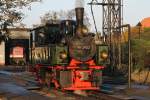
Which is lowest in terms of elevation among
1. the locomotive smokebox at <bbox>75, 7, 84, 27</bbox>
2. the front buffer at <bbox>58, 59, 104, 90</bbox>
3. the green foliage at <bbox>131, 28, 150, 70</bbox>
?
the front buffer at <bbox>58, 59, 104, 90</bbox>

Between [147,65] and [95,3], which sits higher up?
[95,3]

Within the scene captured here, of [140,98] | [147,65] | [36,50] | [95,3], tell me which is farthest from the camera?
[95,3]

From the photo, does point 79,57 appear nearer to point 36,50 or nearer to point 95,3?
point 36,50

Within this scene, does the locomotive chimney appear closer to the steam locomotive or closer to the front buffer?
the steam locomotive

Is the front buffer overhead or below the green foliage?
below

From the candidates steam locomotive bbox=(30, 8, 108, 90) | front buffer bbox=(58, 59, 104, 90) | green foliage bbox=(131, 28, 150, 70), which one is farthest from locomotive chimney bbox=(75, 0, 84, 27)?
green foliage bbox=(131, 28, 150, 70)

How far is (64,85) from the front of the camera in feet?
69.9

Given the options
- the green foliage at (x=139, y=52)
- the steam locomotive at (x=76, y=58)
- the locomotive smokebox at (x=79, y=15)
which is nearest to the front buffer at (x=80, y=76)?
the steam locomotive at (x=76, y=58)

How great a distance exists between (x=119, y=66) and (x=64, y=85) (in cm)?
1453

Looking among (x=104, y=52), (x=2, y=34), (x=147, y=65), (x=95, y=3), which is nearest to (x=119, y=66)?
(x=147, y=65)

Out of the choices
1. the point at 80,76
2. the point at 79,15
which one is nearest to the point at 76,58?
the point at 80,76

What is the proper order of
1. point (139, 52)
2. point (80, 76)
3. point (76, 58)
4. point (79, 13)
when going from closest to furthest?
point (79, 13) → point (80, 76) → point (76, 58) → point (139, 52)

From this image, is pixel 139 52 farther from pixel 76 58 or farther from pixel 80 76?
pixel 80 76

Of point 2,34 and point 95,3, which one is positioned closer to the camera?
point 2,34
